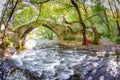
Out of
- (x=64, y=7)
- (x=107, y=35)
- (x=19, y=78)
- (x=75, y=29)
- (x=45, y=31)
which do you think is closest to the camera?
(x=19, y=78)

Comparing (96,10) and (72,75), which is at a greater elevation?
(96,10)

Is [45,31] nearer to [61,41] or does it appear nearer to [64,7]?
[61,41]

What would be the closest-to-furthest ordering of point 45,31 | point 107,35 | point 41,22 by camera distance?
point 41,22
point 107,35
point 45,31

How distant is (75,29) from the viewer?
33.2 metres

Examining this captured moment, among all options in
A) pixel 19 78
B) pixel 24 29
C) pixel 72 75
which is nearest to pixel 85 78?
pixel 72 75

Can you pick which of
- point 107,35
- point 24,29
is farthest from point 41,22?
point 107,35

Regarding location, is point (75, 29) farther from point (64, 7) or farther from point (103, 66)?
point (103, 66)

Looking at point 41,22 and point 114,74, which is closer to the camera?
point 114,74

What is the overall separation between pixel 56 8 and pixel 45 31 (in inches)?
984

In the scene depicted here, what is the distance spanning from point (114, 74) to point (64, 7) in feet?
52.4

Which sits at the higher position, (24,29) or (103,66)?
(24,29)

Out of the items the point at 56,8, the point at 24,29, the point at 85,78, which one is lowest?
the point at 85,78

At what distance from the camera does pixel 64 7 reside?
87.0 feet

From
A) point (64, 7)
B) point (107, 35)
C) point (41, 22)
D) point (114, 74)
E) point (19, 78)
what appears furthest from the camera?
point (107, 35)
